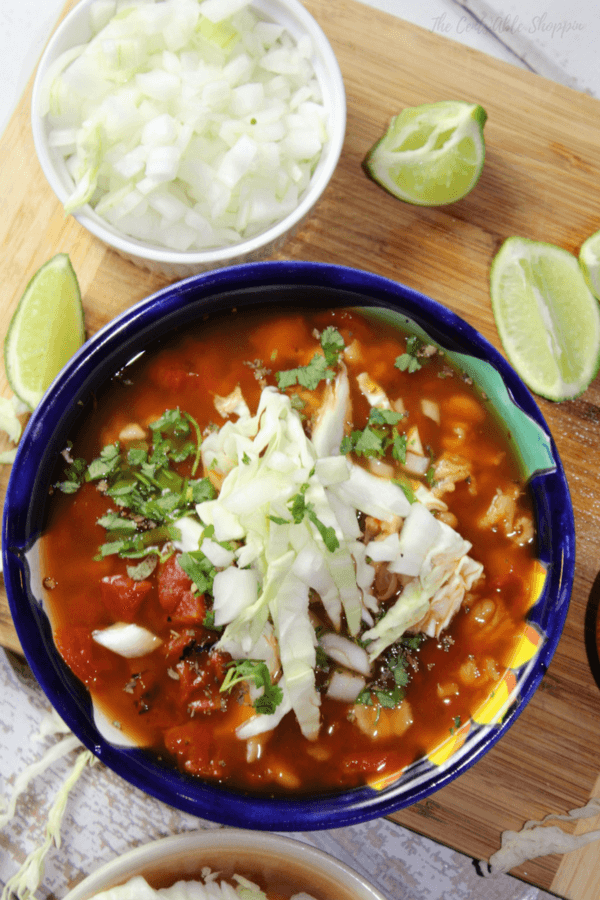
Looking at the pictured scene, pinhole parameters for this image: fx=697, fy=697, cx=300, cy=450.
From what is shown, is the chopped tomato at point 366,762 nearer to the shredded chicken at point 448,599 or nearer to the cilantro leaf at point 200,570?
the shredded chicken at point 448,599

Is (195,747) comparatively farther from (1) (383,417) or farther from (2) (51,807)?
(1) (383,417)

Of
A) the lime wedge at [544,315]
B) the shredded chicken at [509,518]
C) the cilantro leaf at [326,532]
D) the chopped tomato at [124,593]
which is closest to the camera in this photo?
the cilantro leaf at [326,532]

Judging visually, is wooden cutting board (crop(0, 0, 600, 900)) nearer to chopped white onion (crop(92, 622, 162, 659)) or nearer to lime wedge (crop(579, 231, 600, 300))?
lime wedge (crop(579, 231, 600, 300))

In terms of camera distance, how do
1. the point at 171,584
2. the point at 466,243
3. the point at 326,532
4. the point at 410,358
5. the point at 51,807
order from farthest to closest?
the point at 51,807 → the point at 466,243 → the point at 410,358 → the point at 171,584 → the point at 326,532

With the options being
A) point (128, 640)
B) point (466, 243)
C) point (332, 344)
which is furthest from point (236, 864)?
point (466, 243)

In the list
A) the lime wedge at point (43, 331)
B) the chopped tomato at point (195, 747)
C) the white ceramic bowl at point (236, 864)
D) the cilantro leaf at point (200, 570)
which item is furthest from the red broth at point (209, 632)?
the white ceramic bowl at point (236, 864)

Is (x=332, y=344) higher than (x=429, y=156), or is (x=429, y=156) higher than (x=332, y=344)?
(x=429, y=156)

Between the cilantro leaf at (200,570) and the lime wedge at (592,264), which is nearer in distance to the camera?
the cilantro leaf at (200,570)

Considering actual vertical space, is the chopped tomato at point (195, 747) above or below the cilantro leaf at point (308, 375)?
below
